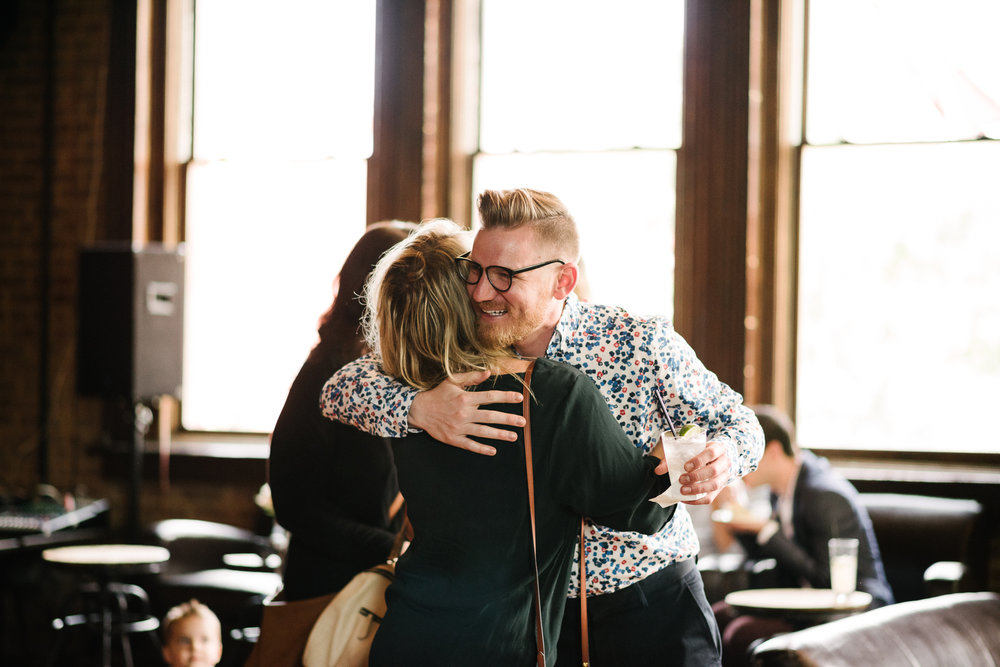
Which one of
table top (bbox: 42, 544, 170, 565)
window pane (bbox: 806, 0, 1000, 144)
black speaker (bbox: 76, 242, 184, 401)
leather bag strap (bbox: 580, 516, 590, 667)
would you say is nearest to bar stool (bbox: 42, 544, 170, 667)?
table top (bbox: 42, 544, 170, 565)

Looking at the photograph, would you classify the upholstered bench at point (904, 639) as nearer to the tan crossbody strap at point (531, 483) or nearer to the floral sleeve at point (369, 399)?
the tan crossbody strap at point (531, 483)

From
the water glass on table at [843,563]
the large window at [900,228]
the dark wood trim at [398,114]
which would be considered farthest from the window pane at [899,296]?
the dark wood trim at [398,114]

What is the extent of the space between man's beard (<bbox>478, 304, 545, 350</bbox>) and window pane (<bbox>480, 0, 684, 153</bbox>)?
3.86 m

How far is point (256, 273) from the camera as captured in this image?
19.7ft

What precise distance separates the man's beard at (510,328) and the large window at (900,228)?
3819mm

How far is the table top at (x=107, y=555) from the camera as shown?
426 centimetres

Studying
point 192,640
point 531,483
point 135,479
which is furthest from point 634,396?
point 135,479

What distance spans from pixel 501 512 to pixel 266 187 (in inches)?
188

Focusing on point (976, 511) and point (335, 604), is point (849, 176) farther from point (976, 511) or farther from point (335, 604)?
point (335, 604)

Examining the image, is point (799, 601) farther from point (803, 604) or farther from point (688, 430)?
point (688, 430)

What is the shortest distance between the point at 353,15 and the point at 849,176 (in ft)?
9.17

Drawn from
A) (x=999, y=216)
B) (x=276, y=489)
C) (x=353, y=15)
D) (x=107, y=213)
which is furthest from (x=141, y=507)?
(x=999, y=216)

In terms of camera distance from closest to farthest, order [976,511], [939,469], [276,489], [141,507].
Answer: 1. [276,489]
2. [976,511]
3. [939,469]
4. [141,507]

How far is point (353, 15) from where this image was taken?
596 cm
